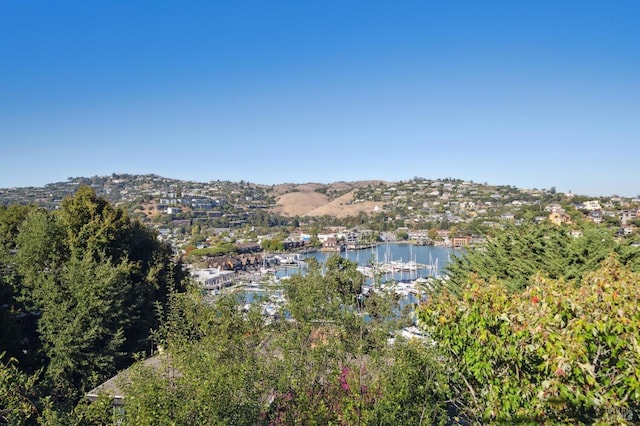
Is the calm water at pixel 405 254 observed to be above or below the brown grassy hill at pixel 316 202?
below

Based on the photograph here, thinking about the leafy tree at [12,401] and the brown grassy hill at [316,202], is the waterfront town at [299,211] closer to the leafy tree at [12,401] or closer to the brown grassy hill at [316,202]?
the brown grassy hill at [316,202]

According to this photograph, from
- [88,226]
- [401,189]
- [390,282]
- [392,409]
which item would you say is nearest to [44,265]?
[88,226]

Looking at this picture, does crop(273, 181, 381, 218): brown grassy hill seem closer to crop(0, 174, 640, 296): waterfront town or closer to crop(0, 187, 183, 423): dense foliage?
crop(0, 174, 640, 296): waterfront town

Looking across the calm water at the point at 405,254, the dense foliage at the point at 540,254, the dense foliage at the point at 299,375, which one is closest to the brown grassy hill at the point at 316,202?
the calm water at the point at 405,254

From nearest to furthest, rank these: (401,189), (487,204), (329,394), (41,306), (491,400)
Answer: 1. (491,400)
2. (329,394)
3. (41,306)
4. (487,204)
5. (401,189)

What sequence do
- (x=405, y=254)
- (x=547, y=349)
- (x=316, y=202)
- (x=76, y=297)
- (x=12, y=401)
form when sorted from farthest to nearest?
(x=316, y=202)
(x=405, y=254)
(x=76, y=297)
(x=12, y=401)
(x=547, y=349)

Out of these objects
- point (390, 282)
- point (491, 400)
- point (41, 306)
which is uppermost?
point (390, 282)

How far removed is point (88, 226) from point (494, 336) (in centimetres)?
1240

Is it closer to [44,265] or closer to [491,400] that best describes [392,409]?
[491,400]

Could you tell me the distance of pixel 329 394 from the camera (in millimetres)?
4062

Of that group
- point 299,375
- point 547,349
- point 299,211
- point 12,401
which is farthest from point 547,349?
point 299,211

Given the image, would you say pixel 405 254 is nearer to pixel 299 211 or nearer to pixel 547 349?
pixel 547 349

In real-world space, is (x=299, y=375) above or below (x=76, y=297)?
above

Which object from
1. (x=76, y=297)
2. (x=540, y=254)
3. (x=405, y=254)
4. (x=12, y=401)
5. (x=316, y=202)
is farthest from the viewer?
(x=316, y=202)
